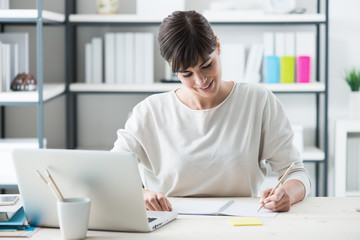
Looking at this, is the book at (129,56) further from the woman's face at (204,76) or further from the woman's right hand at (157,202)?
the woman's right hand at (157,202)

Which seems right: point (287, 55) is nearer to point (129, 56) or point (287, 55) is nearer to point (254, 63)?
point (254, 63)

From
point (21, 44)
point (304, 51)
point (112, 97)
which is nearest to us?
point (21, 44)

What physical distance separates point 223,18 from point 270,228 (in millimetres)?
2106

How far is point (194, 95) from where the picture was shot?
82.1 inches

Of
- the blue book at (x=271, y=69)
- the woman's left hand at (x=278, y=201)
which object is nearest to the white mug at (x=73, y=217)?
the woman's left hand at (x=278, y=201)

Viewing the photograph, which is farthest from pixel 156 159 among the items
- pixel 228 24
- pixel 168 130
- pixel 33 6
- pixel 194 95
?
pixel 33 6

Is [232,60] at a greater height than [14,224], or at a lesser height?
greater

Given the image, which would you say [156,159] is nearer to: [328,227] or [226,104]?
[226,104]

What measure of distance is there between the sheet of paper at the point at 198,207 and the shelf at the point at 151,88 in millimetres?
1714

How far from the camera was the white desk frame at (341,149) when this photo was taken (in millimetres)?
3613

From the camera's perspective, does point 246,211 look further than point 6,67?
No

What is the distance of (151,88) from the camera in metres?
3.55

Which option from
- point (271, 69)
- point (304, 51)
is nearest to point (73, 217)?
point (271, 69)

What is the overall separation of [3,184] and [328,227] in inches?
80.9
